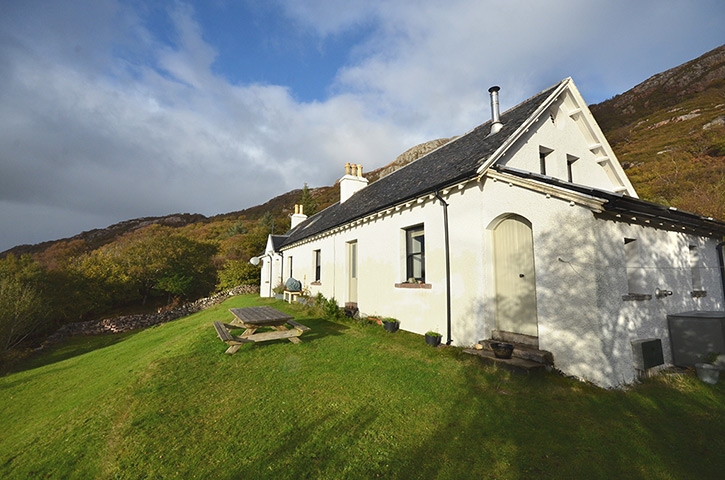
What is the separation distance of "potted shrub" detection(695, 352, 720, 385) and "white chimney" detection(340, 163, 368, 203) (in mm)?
16183

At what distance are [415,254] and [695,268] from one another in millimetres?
7273

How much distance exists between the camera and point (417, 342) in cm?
779

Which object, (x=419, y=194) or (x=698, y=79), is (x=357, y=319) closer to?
(x=419, y=194)

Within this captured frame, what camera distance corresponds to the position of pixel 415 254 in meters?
9.17

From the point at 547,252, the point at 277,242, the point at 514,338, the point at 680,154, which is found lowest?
the point at 514,338

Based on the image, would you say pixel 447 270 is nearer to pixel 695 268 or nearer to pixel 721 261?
pixel 695 268

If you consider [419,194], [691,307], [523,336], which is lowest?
[523,336]

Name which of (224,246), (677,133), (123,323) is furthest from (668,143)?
(123,323)

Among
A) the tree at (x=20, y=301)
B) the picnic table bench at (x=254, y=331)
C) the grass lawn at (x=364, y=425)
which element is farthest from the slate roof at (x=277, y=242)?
the grass lawn at (x=364, y=425)

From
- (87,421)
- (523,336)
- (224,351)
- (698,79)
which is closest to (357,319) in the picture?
(224,351)

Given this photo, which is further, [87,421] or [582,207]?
[582,207]

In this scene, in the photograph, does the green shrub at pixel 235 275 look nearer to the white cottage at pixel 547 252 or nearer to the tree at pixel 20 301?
the tree at pixel 20 301

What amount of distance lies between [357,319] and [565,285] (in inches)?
288

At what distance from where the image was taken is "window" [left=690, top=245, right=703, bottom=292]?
770 centimetres
